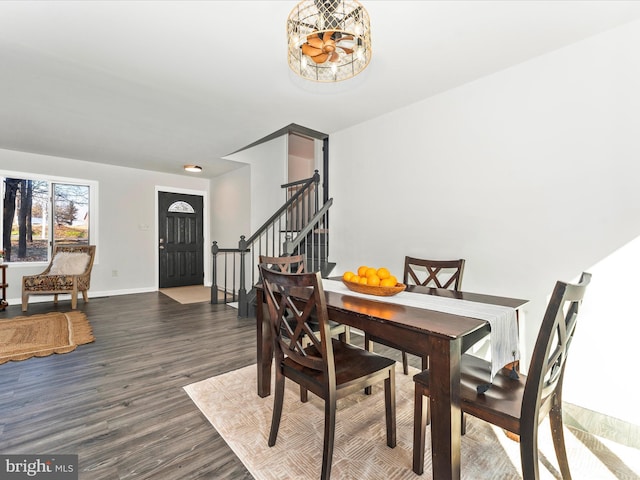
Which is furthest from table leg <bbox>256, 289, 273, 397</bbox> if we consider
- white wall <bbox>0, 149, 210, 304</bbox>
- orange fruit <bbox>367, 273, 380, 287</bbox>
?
white wall <bbox>0, 149, 210, 304</bbox>

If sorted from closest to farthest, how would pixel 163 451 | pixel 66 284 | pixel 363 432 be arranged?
1. pixel 163 451
2. pixel 363 432
3. pixel 66 284

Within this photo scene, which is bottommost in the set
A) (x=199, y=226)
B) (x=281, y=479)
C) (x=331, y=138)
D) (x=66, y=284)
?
(x=281, y=479)

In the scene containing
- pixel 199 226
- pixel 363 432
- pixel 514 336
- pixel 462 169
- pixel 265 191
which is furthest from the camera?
pixel 199 226

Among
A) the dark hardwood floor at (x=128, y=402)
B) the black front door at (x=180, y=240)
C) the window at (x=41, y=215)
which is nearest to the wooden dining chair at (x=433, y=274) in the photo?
the dark hardwood floor at (x=128, y=402)

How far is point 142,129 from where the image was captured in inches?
145

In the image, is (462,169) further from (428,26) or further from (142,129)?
(142,129)

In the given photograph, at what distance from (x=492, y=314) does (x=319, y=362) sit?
2.65ft

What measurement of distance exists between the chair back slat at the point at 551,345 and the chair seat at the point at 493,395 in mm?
76

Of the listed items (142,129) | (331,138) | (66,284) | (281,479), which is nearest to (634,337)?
(281,479)

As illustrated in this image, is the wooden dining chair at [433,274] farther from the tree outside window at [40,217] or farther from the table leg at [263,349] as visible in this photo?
the tree outside window at [40,217]

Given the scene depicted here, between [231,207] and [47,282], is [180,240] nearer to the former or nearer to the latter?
[231,207]

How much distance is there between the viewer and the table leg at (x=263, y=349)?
205 centimetres

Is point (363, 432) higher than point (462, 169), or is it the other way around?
point (462, 169)

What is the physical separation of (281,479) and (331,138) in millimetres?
3445
